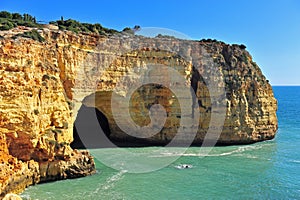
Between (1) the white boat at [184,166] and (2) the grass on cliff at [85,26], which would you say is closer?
(1) the white boat at [184,166]

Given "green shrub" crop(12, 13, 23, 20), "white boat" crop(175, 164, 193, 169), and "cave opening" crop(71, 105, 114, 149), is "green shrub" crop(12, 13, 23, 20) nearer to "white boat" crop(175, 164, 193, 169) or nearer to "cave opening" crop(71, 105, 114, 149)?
"cave opening" crop(71, 105, 114, 149)

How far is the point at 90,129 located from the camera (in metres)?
35.8

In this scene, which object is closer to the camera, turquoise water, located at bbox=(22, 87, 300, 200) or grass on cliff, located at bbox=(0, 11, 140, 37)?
turquoise water, located at bbox=(22, 87, 300, 200)

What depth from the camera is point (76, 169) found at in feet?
67.7

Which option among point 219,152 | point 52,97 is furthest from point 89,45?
point 219,152

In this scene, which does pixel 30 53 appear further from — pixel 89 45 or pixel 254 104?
pixel 254 104

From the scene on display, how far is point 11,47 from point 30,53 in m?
1.78

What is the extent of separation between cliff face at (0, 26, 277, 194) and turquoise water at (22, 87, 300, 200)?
1745mm

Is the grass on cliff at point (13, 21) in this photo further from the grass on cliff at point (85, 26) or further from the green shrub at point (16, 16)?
the grass on cliff at point (85, 26)

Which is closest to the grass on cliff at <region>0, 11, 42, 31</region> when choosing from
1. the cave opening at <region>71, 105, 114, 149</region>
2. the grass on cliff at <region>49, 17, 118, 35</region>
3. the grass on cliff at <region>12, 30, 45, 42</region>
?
the grass on cliff at <region>12, 30, 45, 42</region>

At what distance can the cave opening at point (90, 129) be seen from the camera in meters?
32.3

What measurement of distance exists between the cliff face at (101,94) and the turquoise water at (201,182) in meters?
1.74

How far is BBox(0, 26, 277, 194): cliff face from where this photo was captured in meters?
18.1

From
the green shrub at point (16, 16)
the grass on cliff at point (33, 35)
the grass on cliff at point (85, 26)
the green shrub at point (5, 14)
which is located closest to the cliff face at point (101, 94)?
the grass on cliff at point (33, 35)
